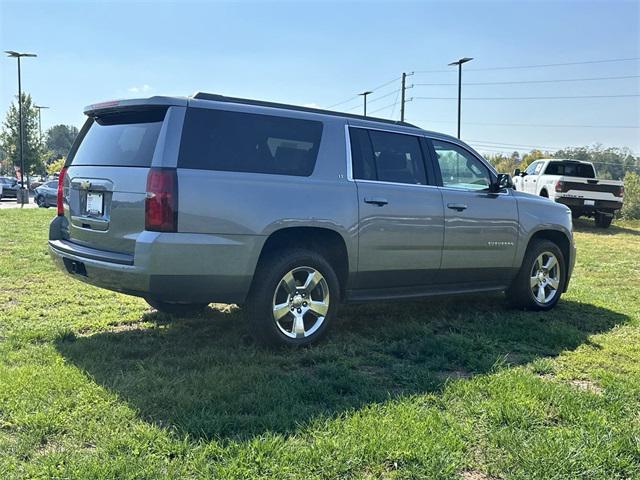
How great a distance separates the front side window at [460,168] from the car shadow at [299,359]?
1.38 meters

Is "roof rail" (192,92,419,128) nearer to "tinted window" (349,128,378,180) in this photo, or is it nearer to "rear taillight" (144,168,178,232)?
"tinted window" (349,128,378,180)

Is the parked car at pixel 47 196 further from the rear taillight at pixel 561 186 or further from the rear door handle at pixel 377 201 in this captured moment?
the rear door handle at pixel 377 201

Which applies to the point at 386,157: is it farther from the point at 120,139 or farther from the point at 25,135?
the point at 25,135

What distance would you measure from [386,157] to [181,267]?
7.40 feet

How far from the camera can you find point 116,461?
279cm

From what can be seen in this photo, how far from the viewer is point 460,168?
598 cm

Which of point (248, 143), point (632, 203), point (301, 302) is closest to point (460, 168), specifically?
point (301, 302)

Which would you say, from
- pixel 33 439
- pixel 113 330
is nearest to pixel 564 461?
pixel 33 439

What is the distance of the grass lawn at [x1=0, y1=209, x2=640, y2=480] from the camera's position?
9.46ft

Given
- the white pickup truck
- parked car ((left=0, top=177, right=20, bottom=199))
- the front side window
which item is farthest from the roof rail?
parked car ((left=0, top=177, right=20, bottom=199))

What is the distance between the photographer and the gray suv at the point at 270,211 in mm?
4102

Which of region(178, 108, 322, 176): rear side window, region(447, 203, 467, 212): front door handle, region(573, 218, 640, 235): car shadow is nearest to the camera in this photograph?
region(178, 108, 322, 176): rear side window

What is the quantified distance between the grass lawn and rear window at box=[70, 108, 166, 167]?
1476 mm

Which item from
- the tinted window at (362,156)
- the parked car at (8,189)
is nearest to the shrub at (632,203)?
the tinted window at (362,156)
